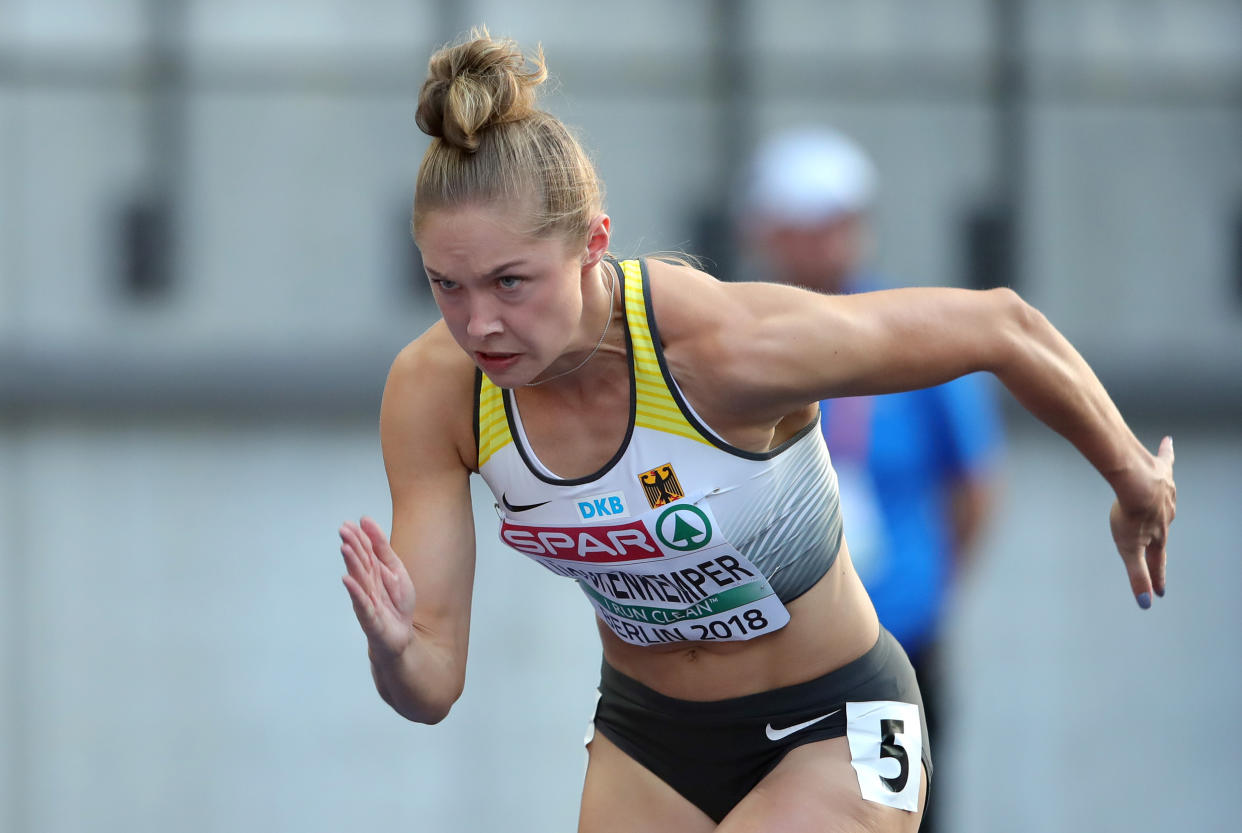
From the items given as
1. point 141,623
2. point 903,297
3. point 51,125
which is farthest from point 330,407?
point 903,297

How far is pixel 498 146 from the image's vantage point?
1922mm

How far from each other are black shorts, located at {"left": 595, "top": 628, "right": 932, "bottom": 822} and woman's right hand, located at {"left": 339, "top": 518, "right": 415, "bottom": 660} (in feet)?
1.72

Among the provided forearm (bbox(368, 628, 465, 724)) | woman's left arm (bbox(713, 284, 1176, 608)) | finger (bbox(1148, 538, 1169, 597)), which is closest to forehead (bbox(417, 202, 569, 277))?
woman's left arm (bbox(713, 284, 1176, 608))

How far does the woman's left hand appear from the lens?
2.25 meters


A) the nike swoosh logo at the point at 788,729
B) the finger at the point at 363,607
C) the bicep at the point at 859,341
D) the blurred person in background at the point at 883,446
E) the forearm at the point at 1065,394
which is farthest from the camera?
the blurred person in background at the point at 883,446

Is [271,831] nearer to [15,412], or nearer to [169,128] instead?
[15,412]

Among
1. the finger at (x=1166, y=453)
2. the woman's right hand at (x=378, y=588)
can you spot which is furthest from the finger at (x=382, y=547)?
the finger at (x=1166, y=453)

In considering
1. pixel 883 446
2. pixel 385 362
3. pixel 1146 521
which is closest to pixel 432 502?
pixel 1146 521

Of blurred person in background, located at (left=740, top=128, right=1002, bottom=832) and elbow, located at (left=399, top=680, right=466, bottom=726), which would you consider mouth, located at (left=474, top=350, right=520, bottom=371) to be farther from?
blurred person in background, located at (left=740, top=128, right=1002, bottom=832)

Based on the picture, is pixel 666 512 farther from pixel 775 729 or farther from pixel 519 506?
pixel 775 729

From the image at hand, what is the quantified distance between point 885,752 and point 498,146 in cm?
109

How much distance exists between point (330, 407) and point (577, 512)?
3.38 meters

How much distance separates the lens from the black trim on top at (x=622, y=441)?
2.04 m

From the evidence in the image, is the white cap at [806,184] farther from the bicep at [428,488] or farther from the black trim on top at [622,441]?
the bicep at [428,488]
